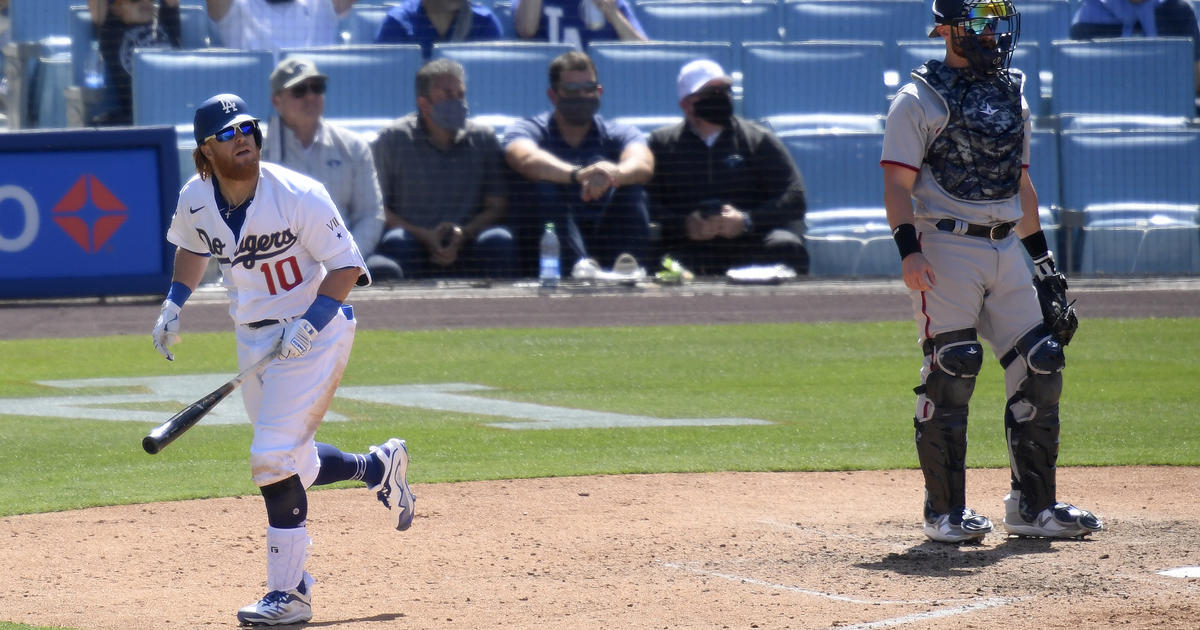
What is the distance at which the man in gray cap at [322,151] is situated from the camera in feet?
41.0

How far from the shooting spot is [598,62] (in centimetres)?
1412

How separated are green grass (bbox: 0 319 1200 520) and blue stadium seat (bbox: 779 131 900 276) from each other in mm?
1933

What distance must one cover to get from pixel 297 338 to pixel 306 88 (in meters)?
8.36

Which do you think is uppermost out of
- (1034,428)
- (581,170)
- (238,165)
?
(238,165)

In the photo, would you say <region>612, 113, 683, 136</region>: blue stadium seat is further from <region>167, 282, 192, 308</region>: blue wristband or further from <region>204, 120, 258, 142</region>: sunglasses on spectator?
<region>204, 120, 258, 142</region>: sunglasses on spectator

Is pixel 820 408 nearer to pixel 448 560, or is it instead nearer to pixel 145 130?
pixel 448 560

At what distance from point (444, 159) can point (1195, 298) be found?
22.4 ft

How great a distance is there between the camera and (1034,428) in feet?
17.7

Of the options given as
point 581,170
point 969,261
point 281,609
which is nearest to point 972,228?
point 969,261

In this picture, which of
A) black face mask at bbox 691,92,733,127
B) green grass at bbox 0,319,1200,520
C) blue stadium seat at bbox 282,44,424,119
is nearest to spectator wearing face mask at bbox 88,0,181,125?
blue stadium seat at bbox 282,44,424,119

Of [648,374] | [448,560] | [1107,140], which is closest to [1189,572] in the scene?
[448,560]

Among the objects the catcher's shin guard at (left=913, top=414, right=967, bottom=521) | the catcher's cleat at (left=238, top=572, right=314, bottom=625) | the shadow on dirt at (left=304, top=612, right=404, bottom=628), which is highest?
the catcher's shin guard at (left=913, top=414, right=967, bottom=521)

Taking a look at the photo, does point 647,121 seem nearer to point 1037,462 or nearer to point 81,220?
point 81,220

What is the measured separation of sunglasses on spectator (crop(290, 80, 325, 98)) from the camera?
12.4m
